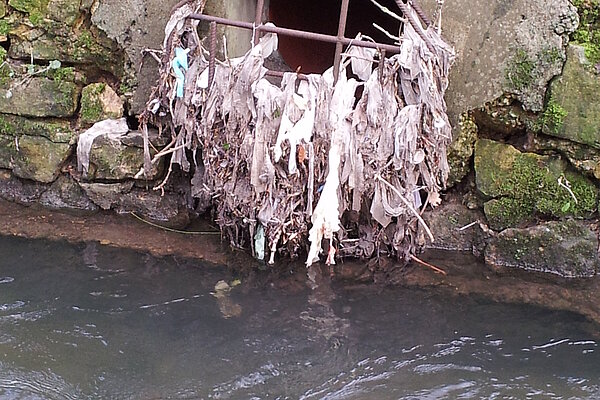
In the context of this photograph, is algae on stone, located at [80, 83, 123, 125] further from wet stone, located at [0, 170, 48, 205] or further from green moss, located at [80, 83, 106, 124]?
wet stone, located at [0, 170, 48, 205]

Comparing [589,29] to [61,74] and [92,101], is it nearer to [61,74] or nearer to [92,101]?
[92,101]

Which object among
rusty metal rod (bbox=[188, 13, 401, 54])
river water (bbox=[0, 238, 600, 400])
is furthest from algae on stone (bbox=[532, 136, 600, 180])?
rusty metal rod (bbox=[188, 13, 401, 54])

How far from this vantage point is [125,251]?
3.80 meters

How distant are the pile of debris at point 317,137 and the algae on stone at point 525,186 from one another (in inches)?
13.9

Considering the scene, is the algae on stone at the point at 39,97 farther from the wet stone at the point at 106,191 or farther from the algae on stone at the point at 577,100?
the algae on stone at the point at 577,100

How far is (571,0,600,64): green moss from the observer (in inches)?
137

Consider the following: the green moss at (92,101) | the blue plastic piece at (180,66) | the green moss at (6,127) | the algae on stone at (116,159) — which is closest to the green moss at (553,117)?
the blue plastic piece at (180,66)

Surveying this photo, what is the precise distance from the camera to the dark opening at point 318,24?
16.7 feet

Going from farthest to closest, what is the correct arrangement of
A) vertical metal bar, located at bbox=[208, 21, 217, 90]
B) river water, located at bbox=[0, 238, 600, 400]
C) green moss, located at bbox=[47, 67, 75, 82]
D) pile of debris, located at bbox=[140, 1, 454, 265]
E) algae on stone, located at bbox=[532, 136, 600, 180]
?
green moss, located at bbox=[47, 67, 75, 82] → algae on stone, located at bbox=[532, 136, 600, 180] → vertical metal bar, located at bbox=[208, 21, 217, 90] → pile of debris, located at bbox=[140, 1, 454, 265] → river water, located at bbox=[0, 238, 600, 400]

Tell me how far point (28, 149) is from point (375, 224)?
219 centimetres

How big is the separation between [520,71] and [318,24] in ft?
7.18

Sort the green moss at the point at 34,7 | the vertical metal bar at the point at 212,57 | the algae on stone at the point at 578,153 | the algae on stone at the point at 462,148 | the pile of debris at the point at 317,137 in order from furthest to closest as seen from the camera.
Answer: the green moss at the point at 34,7
the algae on stone at the point at 462,148
the algae on stone at the point at 578,153
the vertical metal bar at the point at 212,57
the pile of debris at the point at 317,137

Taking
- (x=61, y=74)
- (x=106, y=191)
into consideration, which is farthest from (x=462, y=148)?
(x=61, y=74)

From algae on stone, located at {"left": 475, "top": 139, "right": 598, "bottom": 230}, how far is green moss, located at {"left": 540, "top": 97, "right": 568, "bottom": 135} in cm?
17
